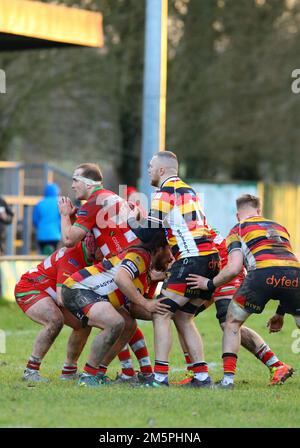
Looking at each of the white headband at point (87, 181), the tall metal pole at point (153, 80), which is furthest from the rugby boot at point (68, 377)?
the tall metal pole at point (153, 80)

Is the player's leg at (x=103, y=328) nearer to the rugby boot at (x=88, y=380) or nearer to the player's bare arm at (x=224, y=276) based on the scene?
the rugby boot at (x=88, y=380)

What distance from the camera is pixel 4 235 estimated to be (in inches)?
805

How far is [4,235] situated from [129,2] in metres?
11.1

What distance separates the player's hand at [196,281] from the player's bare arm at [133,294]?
0.93 feet

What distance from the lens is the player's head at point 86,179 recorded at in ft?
30.2

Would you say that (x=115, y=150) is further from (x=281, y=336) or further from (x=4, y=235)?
(x=281, y=336)

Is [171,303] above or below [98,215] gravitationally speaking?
below

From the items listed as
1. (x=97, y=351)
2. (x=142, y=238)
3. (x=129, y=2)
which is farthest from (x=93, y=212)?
(x=129, y=2)

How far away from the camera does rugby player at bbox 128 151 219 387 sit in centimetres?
878

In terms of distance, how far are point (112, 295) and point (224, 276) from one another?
103 cm

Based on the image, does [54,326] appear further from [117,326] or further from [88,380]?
[117,326]

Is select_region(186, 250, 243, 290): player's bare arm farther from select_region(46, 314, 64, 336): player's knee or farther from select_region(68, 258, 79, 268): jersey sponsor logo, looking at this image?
select_region(46, 314, 64, 336): player's knee

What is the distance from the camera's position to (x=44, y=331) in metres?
9.30

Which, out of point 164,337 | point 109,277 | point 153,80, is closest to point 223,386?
point 164,337
